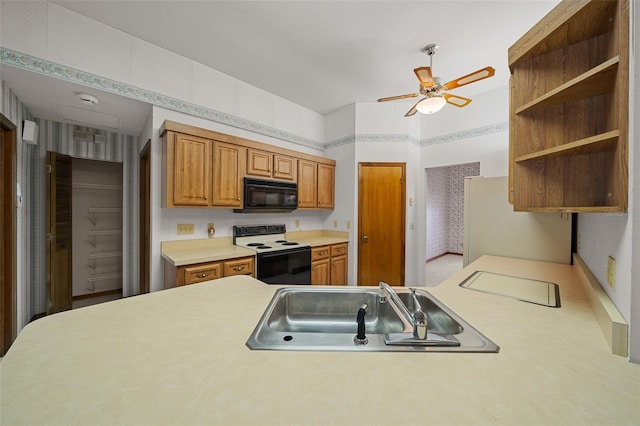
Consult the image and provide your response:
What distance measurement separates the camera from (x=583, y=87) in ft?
3.19

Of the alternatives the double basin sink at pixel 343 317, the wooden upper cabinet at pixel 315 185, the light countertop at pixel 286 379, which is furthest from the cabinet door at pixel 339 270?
the light countertop at pixel 286 379

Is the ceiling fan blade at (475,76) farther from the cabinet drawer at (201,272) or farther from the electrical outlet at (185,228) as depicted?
the electrical outlet at (185,228)

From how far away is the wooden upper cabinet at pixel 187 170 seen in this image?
231cm

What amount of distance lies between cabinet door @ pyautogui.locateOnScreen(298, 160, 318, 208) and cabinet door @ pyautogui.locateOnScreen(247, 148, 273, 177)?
51 centimetres

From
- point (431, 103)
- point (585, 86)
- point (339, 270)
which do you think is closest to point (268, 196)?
point (339, 270)

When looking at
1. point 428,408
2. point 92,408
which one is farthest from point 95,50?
point 428,408

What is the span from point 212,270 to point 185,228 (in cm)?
71

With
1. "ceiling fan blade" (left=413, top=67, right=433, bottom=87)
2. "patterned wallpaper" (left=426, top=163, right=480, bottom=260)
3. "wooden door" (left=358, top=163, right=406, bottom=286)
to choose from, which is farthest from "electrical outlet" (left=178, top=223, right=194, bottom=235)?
"patterned wallpaper" (left=426, top=163, right=480, bottom=260)

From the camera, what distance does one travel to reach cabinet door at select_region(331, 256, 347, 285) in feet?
11.3

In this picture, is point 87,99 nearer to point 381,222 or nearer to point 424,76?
point 424,76

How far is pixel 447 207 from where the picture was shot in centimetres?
702

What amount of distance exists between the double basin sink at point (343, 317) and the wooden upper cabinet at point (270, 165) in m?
1.95

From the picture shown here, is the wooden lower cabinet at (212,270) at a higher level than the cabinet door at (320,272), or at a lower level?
higher

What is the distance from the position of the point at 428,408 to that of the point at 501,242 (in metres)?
2.40
